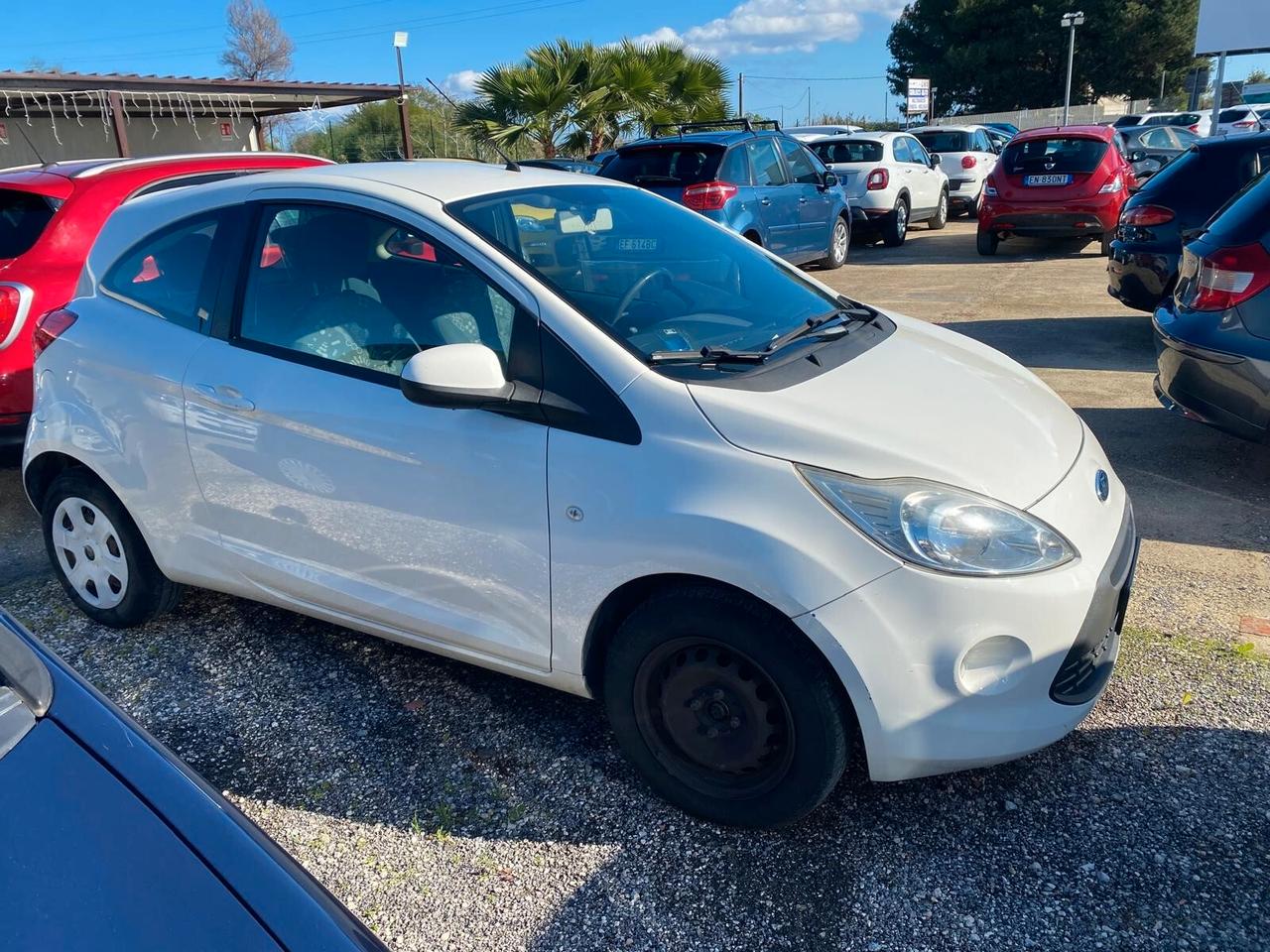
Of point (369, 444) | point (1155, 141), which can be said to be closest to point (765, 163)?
point (369, 444)

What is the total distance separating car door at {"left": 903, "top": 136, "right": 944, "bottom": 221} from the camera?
15289mm

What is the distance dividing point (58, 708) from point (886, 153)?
48.2 ft

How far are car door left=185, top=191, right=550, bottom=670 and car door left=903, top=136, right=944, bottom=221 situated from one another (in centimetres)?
1331

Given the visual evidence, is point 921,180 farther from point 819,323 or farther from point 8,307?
point 819,323

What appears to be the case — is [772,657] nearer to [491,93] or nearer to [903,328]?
[903,328]

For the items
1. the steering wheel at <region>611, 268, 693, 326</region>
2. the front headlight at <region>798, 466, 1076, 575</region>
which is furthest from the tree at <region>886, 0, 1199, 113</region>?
the front headlight at <region>798, 466, 1076, 575</region>

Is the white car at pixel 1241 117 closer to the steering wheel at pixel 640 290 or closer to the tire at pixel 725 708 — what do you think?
the steering wheel at pixel 640 290

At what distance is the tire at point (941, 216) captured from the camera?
54.9 feet

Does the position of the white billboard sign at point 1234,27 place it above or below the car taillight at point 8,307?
above

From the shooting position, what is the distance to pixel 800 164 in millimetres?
11555

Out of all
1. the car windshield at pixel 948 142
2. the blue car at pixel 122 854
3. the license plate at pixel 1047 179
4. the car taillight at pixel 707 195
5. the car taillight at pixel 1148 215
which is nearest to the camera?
the blue car at pixel 122 854

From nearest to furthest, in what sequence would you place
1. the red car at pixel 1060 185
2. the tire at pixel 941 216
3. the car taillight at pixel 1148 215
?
the car taillight at pixel 1148 215
the red car at pixel 1060 185
the tire at pixel 941 216

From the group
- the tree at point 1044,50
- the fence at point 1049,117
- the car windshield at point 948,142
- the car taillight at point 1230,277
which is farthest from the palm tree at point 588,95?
the tree at point 1044,50

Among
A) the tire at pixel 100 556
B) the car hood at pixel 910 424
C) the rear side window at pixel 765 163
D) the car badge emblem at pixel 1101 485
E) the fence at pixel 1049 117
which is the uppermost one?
the fence at pixel 1049 117
